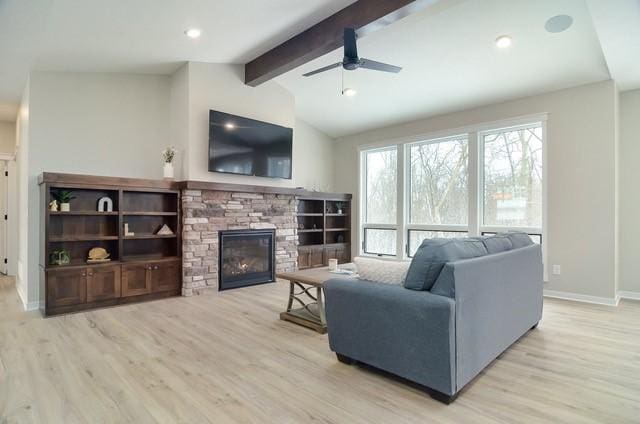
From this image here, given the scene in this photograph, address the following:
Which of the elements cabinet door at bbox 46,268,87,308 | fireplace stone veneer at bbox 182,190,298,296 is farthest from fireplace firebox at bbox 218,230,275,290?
cabinet door at bbox 46,268,87,308

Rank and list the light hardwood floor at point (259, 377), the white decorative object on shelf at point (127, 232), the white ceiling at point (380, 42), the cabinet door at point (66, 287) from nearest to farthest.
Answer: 1. the light hardwood floor at point (259, 377)
2. the white ceiling at point (380, 42)
3. the cabinet door at point (66, 287)
4. the white decorative object on shelf at point (127, 232)

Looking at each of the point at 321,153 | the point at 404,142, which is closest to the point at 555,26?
the point at 404,142

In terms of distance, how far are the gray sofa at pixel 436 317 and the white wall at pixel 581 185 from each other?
249 cm

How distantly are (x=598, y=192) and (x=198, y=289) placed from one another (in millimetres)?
5394

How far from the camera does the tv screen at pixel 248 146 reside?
17.2 ft

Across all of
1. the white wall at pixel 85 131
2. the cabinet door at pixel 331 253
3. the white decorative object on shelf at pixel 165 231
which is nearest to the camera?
the white wall at pixel 85 131

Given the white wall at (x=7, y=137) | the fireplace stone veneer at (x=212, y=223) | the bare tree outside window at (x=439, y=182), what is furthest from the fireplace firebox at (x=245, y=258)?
the white wall at (x=7, y=137)

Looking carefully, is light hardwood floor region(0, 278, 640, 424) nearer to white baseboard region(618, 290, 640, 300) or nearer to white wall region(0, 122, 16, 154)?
white baseboard region(618, 290, 640, 300)

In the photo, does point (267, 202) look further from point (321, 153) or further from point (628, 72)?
point (628, 72)

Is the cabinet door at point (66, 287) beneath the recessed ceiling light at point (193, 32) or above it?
beneath

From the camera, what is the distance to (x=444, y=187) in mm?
6262

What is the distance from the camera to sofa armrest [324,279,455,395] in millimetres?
2174

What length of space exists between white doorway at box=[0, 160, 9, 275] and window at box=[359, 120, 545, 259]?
639cm

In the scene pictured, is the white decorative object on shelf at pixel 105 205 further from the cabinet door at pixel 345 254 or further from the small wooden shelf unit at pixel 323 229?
the cabinet door at pixel 345 254
